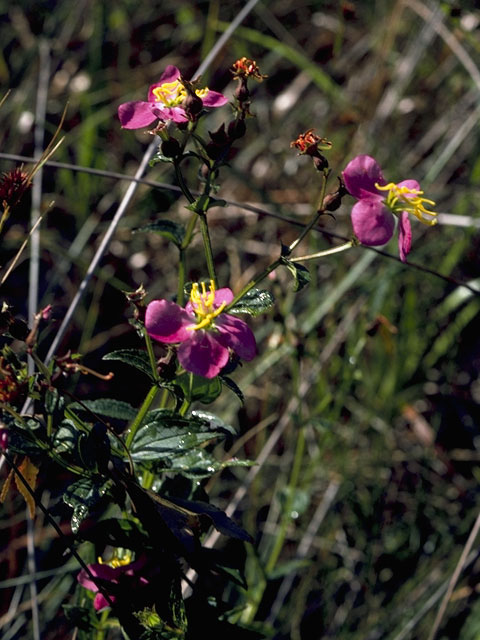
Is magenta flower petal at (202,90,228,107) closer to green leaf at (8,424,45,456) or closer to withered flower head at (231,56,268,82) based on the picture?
withered flower head at (231,56,268,82)

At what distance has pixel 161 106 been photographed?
5.27ft

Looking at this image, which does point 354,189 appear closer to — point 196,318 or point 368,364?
point 196,318

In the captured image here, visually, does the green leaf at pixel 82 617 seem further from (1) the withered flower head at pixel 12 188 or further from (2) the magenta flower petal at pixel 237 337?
(1) the withered flower head at pixel 12 188

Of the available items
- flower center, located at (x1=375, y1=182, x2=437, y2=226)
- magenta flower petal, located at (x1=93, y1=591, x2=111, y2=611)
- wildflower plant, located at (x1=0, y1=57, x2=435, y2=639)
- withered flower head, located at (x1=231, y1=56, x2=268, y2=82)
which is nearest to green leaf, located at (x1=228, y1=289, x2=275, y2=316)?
wildflower plant, located at (x1=0, y1=57, x2=435, y2=639)

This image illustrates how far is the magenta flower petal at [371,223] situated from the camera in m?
1.54

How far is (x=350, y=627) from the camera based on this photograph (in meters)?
2.62

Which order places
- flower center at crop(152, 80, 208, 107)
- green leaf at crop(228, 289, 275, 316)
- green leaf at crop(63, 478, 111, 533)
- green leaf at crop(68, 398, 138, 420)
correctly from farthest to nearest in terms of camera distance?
green leaf at crop(68, 398, 138, 420), flower center at crop(152, 80, 208, 107), green leaf at crop(228, 289, 275, 316), green leaf at crop(63, 478, 111, 533)

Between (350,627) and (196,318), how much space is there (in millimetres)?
1647

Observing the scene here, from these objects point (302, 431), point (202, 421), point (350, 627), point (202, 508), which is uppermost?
point (202, 421)

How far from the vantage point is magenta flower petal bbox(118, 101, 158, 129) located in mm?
1614

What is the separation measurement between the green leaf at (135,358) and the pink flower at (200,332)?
111 millimetres

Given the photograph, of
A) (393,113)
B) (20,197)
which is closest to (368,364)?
(393,113)

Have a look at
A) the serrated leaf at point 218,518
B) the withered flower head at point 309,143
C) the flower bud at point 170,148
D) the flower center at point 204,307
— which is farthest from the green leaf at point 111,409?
the withered flower head at point 309,143

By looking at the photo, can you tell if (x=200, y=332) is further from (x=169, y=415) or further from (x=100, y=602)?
(x=100, y=602)
